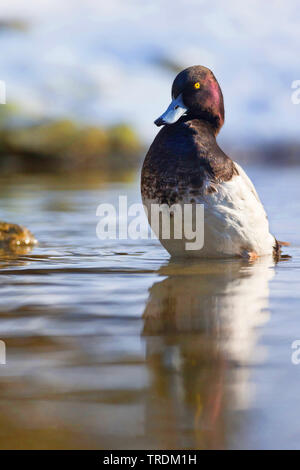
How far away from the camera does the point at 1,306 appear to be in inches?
119

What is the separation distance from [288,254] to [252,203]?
0.70 meters

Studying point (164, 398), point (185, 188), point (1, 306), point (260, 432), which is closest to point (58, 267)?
point (185, 188)

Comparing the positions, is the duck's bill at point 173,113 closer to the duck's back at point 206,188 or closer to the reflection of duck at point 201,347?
the duck's back at point 206,188

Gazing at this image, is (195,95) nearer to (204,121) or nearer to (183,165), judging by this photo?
(204,121)

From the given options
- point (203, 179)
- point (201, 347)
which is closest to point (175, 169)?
point (203, 179)

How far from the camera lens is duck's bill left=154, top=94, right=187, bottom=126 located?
4172mm

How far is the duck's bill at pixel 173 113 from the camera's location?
417cm

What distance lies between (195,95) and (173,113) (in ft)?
0.72

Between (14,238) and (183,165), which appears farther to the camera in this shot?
(14,238)

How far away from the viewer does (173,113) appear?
4281 millimetres

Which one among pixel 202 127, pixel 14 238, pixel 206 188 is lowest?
pixel 14 238

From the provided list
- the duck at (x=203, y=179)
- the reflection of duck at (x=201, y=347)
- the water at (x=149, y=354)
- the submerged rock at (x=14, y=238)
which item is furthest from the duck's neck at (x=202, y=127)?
the submerged rock at (x=14, y=238)

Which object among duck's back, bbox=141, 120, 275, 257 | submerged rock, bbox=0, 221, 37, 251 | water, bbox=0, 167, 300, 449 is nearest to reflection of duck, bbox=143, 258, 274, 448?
water, bbox=0, 167, 300, 449
